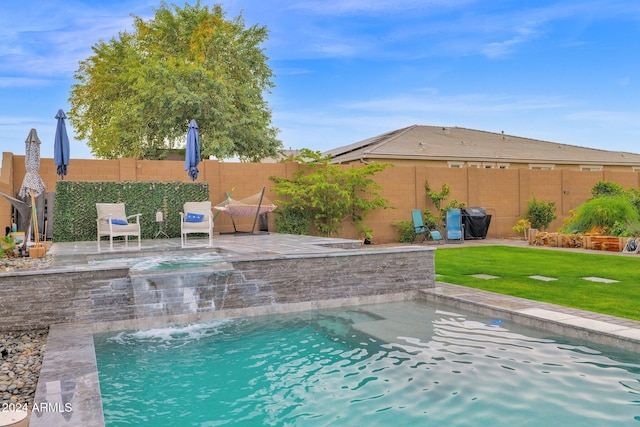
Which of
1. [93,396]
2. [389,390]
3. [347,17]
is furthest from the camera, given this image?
[347,17]

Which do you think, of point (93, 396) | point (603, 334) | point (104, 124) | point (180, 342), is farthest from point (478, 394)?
point (104, 124)

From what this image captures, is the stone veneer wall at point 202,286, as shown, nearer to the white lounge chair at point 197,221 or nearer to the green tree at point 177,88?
the white lounge chair at point 197,221

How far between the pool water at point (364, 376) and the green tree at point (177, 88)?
1480 centimetres

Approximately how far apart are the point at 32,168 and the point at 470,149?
16.6m

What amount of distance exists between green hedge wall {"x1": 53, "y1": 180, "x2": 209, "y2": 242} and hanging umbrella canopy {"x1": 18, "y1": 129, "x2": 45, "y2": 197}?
135 cm

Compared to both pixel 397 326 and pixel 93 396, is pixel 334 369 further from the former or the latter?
pixel 93 396

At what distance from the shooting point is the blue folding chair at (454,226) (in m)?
14.3

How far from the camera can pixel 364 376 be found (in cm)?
384

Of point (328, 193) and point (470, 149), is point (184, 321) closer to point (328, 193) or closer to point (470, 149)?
point (328, 193)

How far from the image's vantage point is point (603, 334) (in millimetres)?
4332

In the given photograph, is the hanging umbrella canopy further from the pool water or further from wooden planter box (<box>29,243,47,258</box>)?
the pool water

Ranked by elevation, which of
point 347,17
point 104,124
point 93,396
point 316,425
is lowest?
point 316,425

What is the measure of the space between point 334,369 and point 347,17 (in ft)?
45.4

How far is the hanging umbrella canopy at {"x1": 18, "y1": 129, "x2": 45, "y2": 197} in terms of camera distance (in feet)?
26.0
